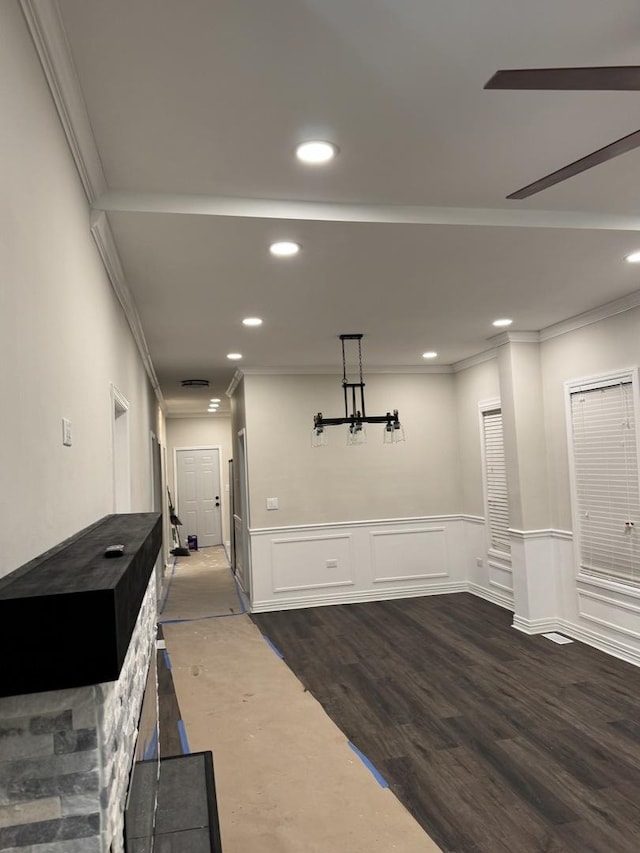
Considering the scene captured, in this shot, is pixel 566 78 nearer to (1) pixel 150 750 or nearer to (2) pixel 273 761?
(1) pixel 150 750

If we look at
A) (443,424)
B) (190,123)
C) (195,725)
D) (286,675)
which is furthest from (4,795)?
(443,424)

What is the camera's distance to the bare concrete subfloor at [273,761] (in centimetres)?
241

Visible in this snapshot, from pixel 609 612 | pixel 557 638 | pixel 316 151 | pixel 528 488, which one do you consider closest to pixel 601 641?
pixel 609 612

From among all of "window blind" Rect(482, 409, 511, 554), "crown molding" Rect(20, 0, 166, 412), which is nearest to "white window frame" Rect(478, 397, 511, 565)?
"window blind" Rect(482, 409, 511, 554)

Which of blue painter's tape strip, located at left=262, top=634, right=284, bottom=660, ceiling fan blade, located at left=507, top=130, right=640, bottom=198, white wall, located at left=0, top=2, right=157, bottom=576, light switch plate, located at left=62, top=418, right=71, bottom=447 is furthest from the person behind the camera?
blue painter's tape strip, located at left=262, top=634, right=284, bottom=660

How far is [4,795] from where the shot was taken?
2.86 ft

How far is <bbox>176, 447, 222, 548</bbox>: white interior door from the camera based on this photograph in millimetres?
11438

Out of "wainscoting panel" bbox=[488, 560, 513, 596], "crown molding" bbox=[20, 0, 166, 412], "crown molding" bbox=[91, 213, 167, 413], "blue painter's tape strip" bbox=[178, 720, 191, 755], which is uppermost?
"crown molding" bbox=[20, 0, 166, 412]

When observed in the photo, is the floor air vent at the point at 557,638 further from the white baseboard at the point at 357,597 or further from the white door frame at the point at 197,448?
the white door frame at the point at 197,448

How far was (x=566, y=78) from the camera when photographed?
47.7 inches

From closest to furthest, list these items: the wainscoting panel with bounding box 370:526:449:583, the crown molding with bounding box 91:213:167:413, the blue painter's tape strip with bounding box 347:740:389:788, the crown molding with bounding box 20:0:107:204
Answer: the crown molding with bounding box 20:0:107:204, the crown molding with bounding box 91:213:167:413, the blue painter's tape strip with bounding box 347:740:389:788, the wainscoting panel with bounding box 370:526:449:583

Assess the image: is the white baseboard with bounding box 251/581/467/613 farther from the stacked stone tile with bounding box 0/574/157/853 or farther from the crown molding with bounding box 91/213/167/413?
the stacked stone tile with bounding box 0/574/157/853

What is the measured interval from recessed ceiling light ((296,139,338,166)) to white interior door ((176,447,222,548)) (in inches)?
383

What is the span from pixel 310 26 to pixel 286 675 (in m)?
3.93
